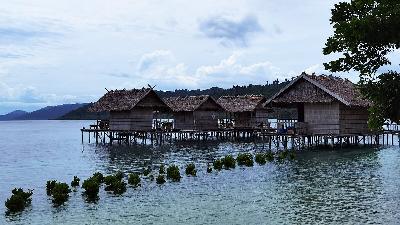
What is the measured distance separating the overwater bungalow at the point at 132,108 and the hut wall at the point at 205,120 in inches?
200

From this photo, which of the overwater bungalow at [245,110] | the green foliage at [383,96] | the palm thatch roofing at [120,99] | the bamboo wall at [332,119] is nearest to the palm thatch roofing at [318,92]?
the bamboo wall at [332,119]

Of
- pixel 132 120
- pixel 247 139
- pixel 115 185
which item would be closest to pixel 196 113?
pixel 247 139

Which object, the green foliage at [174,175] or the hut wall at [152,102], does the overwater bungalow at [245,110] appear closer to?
the hut wall at [152,102]

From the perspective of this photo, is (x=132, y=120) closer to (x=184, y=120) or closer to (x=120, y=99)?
(x=120, y=99)

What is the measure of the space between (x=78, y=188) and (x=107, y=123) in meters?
33.7

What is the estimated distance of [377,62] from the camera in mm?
14906

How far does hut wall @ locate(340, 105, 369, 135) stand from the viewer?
43.2 meters

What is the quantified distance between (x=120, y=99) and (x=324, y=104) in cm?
2156

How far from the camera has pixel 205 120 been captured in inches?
2375

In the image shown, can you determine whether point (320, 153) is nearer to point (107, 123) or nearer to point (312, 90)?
point (312, 90)

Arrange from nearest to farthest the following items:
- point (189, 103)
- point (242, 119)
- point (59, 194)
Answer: point (59, 194), point (189, 103), point (242, 119)

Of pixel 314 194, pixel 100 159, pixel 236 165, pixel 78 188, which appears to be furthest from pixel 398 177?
pixel 100 159

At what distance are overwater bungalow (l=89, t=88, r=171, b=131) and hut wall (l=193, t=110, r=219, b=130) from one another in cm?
509

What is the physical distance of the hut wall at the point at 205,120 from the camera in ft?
196
